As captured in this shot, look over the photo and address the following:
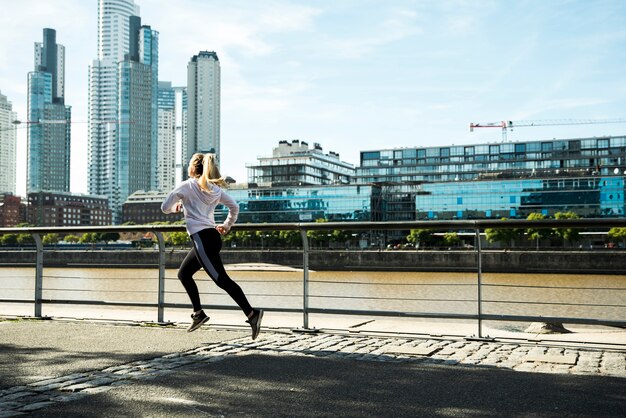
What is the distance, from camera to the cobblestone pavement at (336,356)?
15.7 ft

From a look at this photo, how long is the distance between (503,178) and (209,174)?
12619cm

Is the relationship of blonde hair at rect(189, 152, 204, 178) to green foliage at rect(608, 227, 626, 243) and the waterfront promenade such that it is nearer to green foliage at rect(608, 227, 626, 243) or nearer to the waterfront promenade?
the waterfront promenade

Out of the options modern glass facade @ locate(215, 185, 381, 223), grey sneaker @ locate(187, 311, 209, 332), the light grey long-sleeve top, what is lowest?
grey sneaker @ locate(187, 311, 209, 332)

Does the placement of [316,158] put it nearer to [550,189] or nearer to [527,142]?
[527,142]

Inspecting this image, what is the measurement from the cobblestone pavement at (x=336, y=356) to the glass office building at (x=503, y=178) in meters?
120

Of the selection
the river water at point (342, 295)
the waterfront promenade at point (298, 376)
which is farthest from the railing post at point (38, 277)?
the waterfront promenade at point (298, 376)

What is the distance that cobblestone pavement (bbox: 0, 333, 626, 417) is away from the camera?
478cm

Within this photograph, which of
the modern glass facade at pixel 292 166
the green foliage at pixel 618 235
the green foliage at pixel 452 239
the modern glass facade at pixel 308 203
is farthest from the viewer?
the modern glass facade at pixel 292 166

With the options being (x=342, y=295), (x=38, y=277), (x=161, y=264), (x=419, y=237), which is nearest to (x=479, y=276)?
(x=161, y=264)

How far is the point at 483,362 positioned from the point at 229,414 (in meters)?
2.52

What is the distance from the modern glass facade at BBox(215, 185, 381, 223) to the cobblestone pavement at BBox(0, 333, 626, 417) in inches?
5007

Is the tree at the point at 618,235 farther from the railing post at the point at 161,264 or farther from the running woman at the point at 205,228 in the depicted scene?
the running woman at the point at 205,228

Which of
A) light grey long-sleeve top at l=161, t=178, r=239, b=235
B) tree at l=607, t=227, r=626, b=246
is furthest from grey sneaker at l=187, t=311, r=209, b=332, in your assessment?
tree at l=607, t=227, r=626, b=246

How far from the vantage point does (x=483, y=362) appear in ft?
19.4
